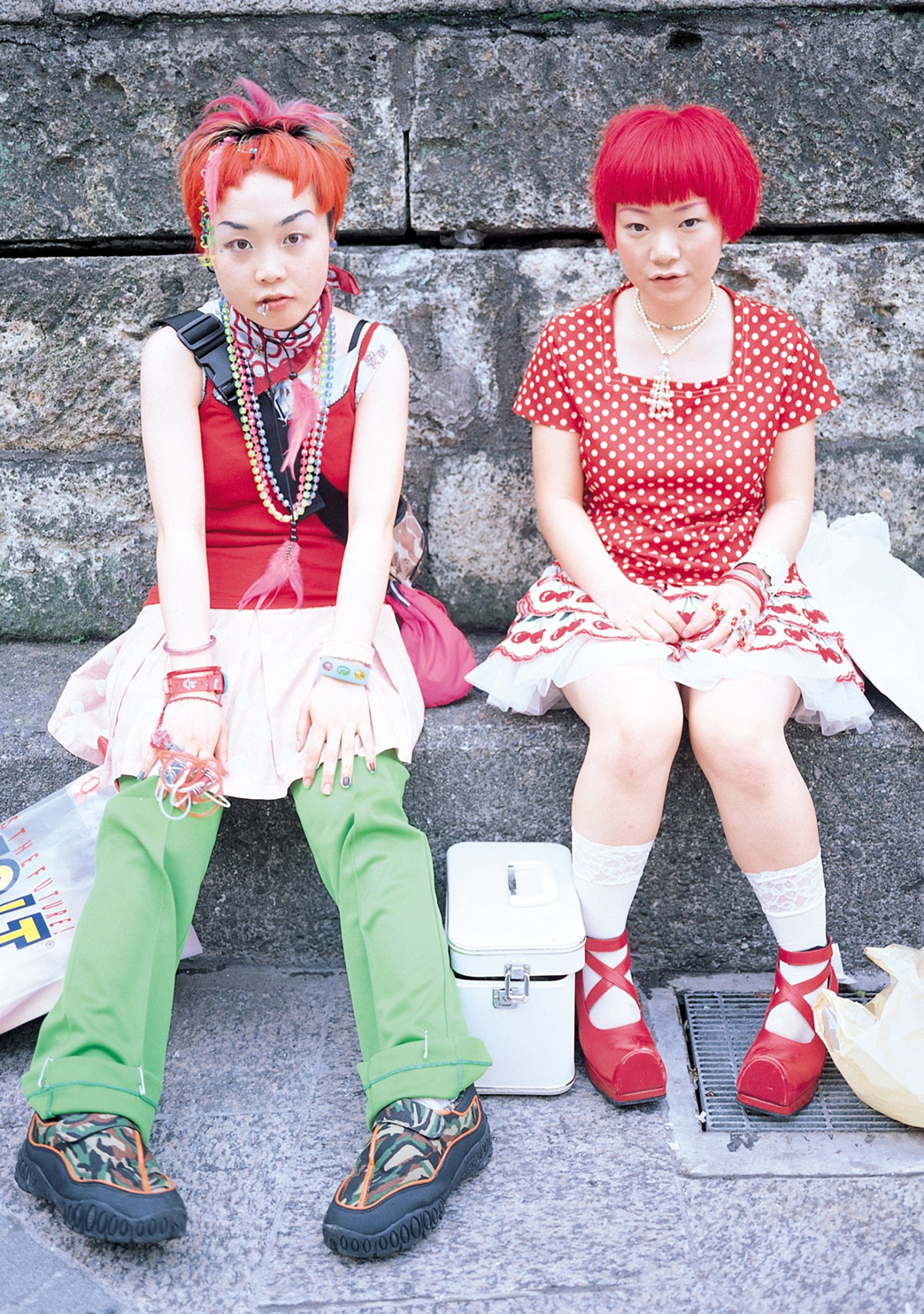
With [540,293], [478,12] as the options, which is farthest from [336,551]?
[478,12]

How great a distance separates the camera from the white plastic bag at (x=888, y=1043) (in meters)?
1.90

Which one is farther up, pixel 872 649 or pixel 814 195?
pixel 814 195

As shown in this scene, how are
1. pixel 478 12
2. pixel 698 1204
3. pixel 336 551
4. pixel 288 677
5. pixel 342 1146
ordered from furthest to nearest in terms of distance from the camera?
1. pixel 478 12
2. pixel 336 551
3. pixel 288 677
4. pixel 342 1146
5. pixel 698 1204

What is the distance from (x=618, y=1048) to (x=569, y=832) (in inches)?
18.4

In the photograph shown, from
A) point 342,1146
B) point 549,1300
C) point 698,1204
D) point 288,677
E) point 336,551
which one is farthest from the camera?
point 336,551

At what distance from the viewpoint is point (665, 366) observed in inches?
88.5

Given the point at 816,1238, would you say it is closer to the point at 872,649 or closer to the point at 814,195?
the point at 872,649

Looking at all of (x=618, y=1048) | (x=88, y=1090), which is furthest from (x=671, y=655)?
(x=88, y=1090)

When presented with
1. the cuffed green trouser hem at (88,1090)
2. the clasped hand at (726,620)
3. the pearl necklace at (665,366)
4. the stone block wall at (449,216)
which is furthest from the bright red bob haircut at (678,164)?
the cuffed green trouser hem at (88,1090)

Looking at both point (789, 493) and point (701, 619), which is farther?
point (789, 493)

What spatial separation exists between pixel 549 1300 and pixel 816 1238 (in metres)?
0.42

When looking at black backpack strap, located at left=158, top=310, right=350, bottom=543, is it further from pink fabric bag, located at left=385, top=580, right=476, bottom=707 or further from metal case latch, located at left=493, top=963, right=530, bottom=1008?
metal case latch, located at left=493, top=963, right=530, bottom=1008

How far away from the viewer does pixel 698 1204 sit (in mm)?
1813

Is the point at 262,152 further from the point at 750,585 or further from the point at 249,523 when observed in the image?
the point at 750,585
